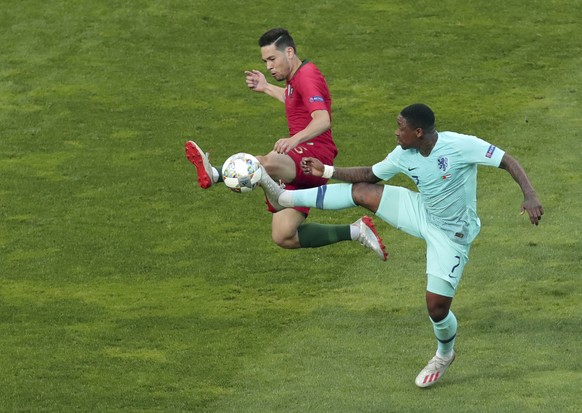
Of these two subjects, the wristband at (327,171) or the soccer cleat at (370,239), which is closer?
the wristband at (327,171)

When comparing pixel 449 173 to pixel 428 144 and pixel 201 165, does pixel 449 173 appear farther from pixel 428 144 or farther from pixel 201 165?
pixel 201 165

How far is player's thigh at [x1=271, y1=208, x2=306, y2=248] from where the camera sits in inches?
529

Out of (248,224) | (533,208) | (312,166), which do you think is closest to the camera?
(533,208)

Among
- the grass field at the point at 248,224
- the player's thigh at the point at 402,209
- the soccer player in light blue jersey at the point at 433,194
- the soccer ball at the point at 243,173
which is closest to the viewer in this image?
the soccer player in light blue jersey at the point at 433,194

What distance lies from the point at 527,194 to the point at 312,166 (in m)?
1.85

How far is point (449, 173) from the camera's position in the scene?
11.8 metres

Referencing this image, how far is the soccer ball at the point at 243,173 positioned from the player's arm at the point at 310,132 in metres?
0.27

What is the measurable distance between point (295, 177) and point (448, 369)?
7.52 feet

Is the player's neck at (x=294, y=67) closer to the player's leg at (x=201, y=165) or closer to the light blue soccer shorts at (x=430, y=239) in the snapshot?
the player's leg at (x=201, y=165)

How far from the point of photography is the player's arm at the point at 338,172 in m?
12.0

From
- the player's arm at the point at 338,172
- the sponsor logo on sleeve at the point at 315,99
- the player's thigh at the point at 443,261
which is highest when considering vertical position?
the sponsor logo on sleeve at the point at 315,99

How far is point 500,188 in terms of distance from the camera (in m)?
17.3

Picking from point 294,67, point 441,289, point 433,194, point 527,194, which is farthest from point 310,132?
point 527,194

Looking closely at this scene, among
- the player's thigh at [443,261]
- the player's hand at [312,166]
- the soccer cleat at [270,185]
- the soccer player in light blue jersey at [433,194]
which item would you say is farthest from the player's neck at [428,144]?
the soccer cleat at [270,185]
